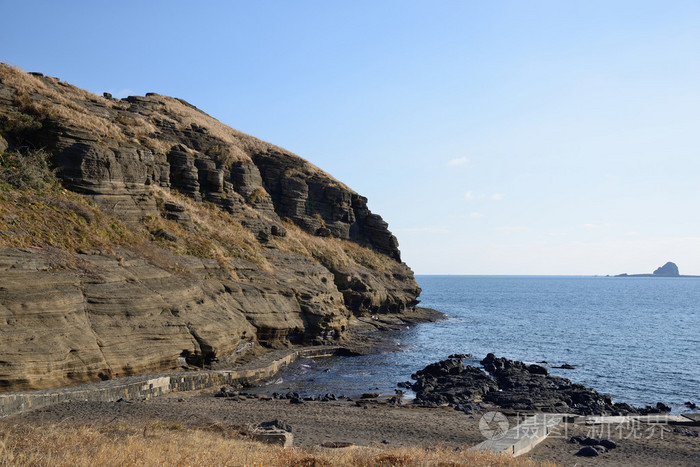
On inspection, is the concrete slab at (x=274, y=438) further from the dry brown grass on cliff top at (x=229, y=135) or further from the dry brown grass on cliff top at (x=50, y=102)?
the dry brown grass on cliff top at (x=229, y=135)

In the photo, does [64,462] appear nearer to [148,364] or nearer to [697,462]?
[148,364]

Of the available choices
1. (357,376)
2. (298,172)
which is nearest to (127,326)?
(357,376)

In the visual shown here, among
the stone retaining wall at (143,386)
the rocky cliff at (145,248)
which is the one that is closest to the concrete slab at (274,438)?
the stone retaining wall at (143,386)

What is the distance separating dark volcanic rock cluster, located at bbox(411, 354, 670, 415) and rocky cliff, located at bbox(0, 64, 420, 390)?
12568 millimetres

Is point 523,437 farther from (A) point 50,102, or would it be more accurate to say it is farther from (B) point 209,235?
(A) point 50,102

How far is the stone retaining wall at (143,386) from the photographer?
17.9 meters

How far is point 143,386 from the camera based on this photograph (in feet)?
76.0

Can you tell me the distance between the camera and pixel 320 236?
6425cm

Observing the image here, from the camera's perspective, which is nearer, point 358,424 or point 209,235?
point 358,424

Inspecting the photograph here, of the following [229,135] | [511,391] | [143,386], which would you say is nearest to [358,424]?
[143,386]

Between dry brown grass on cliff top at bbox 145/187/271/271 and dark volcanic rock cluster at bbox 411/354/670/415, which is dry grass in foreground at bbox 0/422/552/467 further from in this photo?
dry brown grass on cliff top at bbox 145/187/271/271

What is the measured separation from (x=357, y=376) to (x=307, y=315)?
9.56 m

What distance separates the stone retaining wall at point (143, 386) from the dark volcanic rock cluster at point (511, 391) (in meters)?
10.1

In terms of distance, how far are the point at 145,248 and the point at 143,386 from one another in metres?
11.8
